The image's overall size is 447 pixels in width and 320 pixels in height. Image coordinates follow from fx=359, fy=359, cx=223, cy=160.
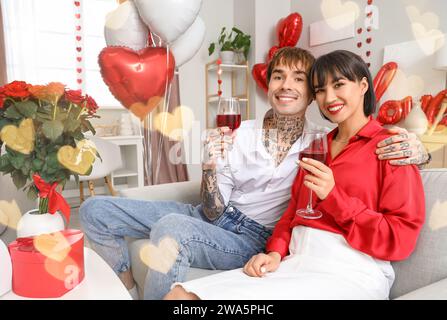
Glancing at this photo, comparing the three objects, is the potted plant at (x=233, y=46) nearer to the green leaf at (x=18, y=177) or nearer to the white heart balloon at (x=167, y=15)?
the white heart balloon at (x=167, y=15)

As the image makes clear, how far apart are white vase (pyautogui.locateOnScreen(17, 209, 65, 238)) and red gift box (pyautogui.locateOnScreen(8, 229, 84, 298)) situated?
4 centimetres

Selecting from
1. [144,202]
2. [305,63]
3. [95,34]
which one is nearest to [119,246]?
[144,202]

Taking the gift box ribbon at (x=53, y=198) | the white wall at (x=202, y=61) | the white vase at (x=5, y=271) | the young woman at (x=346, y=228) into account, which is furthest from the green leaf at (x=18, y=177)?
the white wall at (x=202, y=61)

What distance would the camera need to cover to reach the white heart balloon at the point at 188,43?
6.43 feet

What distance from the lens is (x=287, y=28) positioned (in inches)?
139

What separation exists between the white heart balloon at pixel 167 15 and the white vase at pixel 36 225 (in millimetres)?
1078

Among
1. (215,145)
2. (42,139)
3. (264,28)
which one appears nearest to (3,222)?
(42,139)

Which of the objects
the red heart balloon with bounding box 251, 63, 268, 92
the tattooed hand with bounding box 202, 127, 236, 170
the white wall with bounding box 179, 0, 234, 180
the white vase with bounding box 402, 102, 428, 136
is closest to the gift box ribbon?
the tattooed hand with bounding box 202, 127, 236, 170

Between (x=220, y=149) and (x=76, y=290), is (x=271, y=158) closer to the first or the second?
(x=220, y=149)

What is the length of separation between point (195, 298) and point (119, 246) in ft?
2.24

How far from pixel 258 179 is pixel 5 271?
838mm

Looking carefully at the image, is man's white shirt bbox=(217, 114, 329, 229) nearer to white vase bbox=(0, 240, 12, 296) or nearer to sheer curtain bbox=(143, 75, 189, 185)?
white vase bbox=(0, 240, 12, 296)

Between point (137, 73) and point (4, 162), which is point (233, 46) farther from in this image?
point (4, 162)

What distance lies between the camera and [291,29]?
3525 mm
